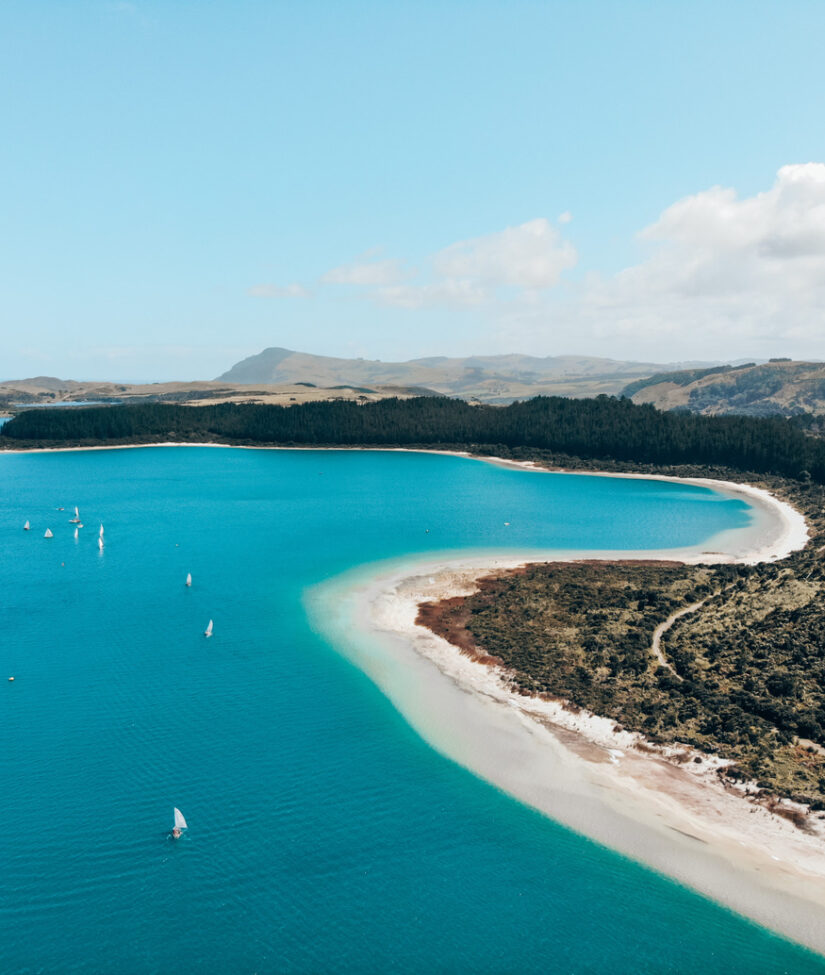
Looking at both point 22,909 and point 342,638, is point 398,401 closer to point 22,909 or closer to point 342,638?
point 342,638

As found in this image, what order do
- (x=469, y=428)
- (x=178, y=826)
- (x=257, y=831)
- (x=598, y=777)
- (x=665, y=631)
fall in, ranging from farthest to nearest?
(x=469, y=428), (x=665, y=631), (x=598, y=777), (x=257, y=831), (x=178, y=826)

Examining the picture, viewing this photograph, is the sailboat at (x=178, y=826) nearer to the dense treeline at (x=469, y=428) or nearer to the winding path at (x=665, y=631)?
the winding path at (x=665, y=631)

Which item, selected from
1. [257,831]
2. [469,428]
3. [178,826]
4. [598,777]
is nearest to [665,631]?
[598,777]

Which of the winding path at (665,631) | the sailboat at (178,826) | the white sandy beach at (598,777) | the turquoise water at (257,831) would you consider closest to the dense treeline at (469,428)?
the winding path at (665,631)

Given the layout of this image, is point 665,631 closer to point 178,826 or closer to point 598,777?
point 598,777

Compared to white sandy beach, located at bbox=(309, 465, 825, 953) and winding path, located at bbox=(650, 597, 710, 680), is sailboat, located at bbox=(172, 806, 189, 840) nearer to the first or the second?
white sandy beach, located at bbox=(309, 465, 825, 953)

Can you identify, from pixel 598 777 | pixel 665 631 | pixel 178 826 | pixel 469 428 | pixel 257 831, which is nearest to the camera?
pixel 178 826
